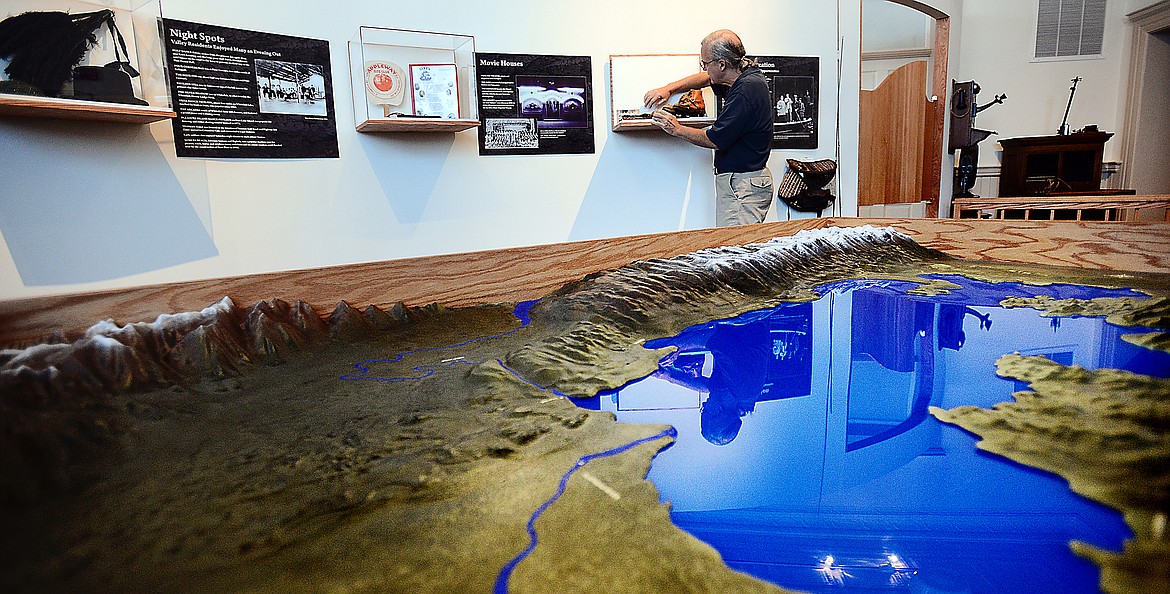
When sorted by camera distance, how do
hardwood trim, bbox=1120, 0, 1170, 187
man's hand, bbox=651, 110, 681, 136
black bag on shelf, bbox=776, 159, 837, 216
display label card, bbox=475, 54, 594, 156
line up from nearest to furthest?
1. man's hand, bbox=651, 110, 681, 136
2. display label card, bbox=475, 54, 594, 156
3. black bag on shelf, bbox=776, 159, 837, 216
4. hardwood trim, bbox=1120, 0, 1170, 187

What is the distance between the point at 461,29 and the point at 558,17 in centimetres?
55

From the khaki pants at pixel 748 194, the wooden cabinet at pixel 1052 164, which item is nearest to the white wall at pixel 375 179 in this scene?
the khaki pants at pixel 748 194

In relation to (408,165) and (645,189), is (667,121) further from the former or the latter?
(408,165)

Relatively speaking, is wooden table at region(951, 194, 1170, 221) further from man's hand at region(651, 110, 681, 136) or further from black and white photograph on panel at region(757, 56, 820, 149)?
man's hand at region(651, 110, 681, 136)

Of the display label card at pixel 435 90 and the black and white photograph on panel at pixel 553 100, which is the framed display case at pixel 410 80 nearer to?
the display label card at pixel 435 90

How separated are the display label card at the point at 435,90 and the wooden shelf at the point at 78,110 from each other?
1068mm

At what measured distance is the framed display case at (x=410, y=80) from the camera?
2893mm

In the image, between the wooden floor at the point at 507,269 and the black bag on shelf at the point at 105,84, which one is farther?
the black bag on shelf at the point at 105,84

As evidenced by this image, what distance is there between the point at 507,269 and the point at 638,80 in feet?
8.49

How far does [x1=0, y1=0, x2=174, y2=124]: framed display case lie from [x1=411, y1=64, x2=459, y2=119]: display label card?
3.39ft

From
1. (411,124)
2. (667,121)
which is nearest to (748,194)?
(667,121)

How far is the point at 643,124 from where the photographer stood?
Result: 3410 millimetres

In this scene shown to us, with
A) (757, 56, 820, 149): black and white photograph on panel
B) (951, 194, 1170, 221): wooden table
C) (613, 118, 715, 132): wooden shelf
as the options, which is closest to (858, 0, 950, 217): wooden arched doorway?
(951, 194, 1170, 221): wooden table

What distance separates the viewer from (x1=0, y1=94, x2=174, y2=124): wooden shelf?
1865 mm
